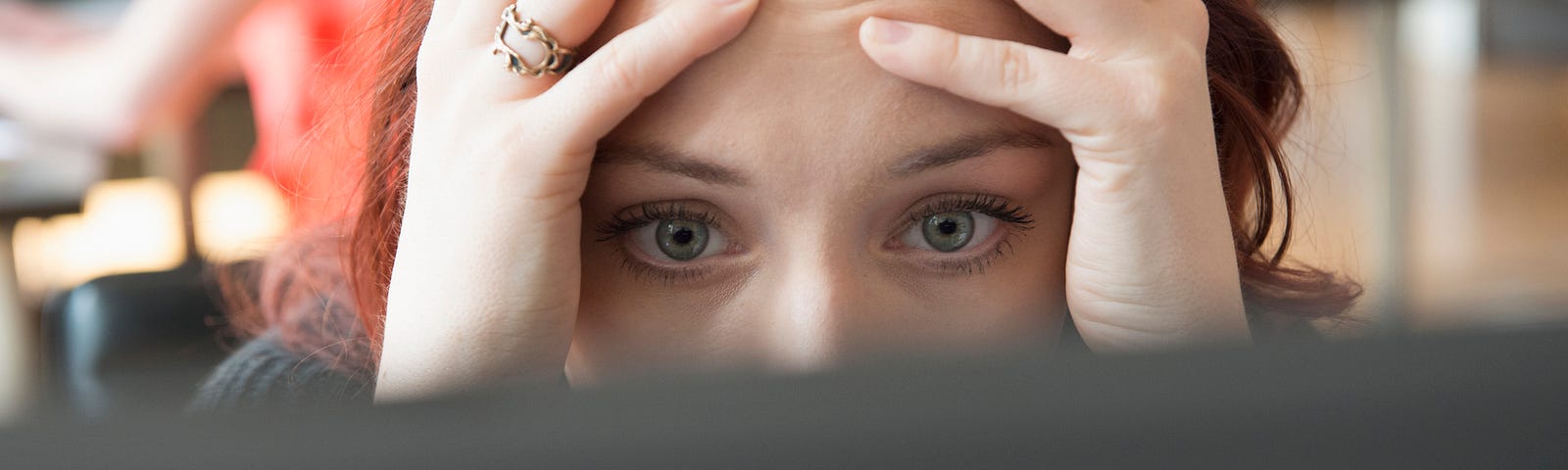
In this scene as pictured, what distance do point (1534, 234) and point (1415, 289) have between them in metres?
0.65

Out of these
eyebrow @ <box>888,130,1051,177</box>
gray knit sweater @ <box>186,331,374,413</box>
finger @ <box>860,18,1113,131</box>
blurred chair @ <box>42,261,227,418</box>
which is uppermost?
finger @ <box>860,18,1113,131</box>

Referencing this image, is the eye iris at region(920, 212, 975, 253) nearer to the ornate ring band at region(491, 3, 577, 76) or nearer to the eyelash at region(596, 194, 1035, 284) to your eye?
the eyelash at region(596, 194, 1035, 284)

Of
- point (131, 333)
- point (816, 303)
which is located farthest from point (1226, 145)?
point (131, 333)

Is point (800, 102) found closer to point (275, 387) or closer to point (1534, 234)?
point (275, 387)

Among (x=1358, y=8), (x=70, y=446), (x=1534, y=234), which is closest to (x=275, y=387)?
(x=70, y=446)

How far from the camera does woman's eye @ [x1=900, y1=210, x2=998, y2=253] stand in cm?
59

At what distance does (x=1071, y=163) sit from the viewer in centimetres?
61

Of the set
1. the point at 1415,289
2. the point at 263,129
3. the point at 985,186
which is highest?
the point at 1415,289

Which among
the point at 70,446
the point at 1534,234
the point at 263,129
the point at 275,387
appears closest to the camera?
the point at 70,446

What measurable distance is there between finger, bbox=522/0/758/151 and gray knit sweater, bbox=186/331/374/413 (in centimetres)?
42

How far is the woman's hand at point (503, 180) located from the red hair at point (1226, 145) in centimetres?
10

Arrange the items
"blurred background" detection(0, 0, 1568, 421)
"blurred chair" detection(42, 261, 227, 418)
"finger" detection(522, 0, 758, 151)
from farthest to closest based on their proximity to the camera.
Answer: "blurred background" detection(0, 0, 1568, 421), "blurred chair" detection(42, 261, 227, 418), "finger" detection(522, 0, 758, 151)

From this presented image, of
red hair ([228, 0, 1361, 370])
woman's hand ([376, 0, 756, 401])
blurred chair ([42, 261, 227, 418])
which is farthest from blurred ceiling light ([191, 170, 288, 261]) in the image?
woman's hand ([376, 0, 756, 401])

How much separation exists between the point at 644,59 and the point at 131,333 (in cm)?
75
